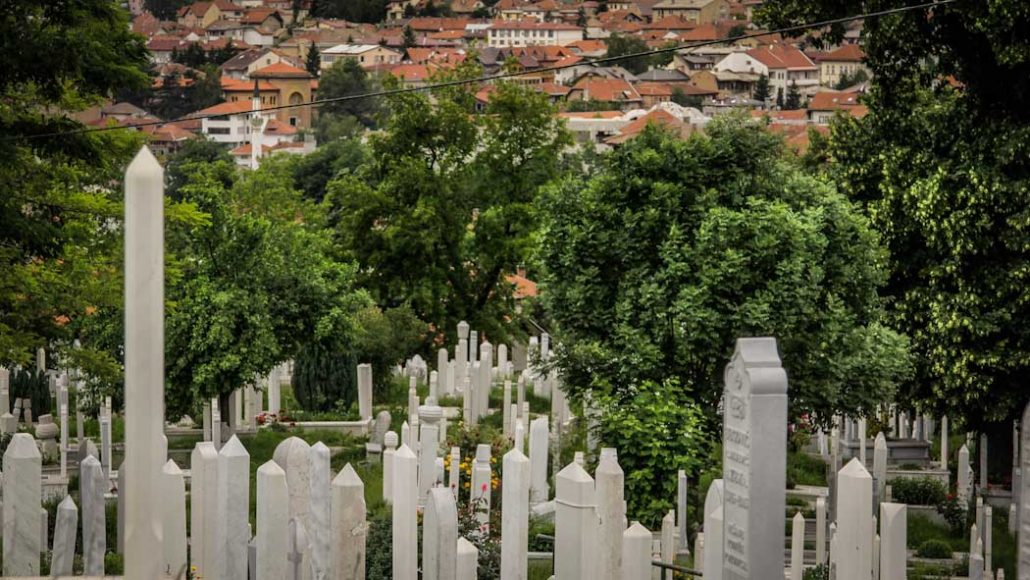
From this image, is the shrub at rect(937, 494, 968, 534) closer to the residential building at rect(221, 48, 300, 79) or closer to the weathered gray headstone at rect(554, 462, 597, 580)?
the weathered gray headstone at rect(554, 462, 597, 580)

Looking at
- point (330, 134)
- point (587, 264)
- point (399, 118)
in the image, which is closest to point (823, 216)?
point (587, 264)

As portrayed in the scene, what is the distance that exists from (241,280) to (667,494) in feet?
19.9

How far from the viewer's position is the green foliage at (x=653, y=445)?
14859mm

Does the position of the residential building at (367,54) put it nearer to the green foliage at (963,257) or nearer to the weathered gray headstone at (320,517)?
the green foliage at (963,257)

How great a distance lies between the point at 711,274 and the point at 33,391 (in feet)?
29.3

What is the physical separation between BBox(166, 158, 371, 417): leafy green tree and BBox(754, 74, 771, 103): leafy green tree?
150 meters

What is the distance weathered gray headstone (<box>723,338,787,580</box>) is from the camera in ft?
24.7

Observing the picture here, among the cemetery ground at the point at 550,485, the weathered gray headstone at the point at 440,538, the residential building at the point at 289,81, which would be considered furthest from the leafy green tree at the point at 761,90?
the weathered gray headstone at the point at 440,538

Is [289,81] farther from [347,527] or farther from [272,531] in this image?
[272,531]

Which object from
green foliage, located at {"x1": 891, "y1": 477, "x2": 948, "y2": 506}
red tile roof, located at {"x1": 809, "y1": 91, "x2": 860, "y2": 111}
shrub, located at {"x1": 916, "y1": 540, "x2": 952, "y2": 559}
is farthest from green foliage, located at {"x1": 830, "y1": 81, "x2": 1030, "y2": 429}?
red tile roof, located at {"x1": 809, "y1": 91, "x2": 860, "y2": 111}

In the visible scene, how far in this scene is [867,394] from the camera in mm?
16047

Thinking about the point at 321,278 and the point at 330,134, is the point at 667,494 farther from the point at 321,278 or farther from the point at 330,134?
the point at 330,134

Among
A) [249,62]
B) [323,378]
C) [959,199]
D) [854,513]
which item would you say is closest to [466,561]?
[854,513]

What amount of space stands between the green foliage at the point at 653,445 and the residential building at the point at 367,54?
167 m
